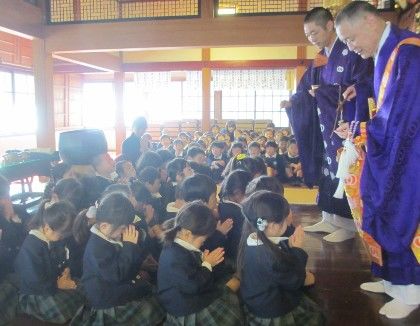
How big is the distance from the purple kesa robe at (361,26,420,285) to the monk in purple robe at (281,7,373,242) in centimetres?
66

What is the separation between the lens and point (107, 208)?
2.34m

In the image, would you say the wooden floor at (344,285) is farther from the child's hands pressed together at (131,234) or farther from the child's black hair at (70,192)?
the child's black hair at (70,192)

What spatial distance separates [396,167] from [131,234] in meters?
1.46

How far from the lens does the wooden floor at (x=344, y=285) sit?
2430 millimetres

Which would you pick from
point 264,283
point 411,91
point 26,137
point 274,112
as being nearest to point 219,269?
point 264,283

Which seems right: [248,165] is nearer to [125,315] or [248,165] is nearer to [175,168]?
[175,168]

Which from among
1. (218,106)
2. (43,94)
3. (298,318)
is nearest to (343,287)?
(298,318)

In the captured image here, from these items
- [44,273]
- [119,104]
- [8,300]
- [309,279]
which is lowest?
[8,300]

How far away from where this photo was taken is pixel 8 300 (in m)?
2.70

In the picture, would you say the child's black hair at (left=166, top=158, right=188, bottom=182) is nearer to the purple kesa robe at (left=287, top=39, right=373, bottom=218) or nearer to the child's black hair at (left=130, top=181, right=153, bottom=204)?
the child's black hair at (left=130, top=181, right=153, bottom=204)

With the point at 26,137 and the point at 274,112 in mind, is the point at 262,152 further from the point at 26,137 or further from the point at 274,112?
the point at 274,112

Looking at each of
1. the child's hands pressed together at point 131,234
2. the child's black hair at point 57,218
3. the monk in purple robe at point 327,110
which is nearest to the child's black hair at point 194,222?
the child's hands pressed together at point 131,234

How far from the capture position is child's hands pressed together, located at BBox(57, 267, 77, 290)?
2750mm

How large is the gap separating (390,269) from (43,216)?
2055 mm
